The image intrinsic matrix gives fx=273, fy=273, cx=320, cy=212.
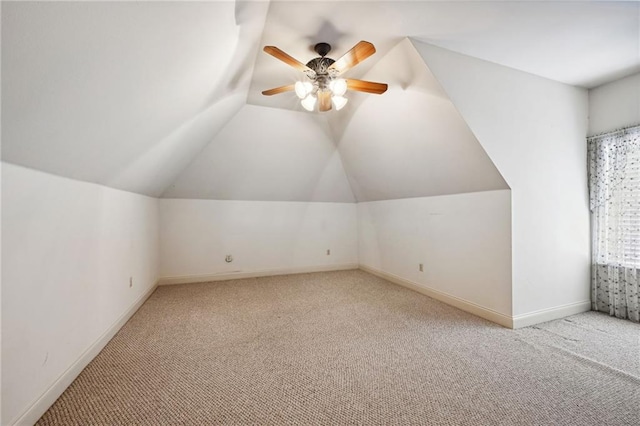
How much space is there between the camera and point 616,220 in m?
2.80

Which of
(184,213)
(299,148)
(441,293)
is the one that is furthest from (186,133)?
(441,293)

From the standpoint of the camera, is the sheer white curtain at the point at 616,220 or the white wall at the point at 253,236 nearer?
the sheer white curtain at the point at 616,220

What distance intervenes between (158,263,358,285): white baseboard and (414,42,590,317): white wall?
3.05 meters

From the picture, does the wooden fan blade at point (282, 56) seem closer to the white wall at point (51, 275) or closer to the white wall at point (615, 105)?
the white wall at point (51, 275)

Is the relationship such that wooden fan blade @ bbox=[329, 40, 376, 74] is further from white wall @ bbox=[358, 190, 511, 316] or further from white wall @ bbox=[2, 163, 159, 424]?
white wall @ bbox=[2, 163, 159, 424]

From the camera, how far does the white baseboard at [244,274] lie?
4.27m

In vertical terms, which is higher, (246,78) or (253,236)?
(246,78)

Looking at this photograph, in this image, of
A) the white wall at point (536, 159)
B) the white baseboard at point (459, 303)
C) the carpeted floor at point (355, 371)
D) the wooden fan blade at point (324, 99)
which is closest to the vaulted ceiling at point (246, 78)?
the white wall at point (536, 159)

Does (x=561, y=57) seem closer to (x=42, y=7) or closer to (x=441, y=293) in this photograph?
(x=441, y=293)

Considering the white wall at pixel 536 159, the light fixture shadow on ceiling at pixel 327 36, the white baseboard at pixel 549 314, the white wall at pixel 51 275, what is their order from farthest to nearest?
the white baseboard at pixel 549 314 → the white wall at pixel 536 159 → the light fixture shadow on ceiling at pixel 327 36 → the white wall at pixel 51 275

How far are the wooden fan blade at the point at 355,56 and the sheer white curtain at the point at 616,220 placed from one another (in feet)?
9.22

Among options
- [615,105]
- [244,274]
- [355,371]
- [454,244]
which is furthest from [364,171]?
[355,371]

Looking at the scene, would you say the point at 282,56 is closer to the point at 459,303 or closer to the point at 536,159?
the point at 536,159

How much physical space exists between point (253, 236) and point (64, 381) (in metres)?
3.12
